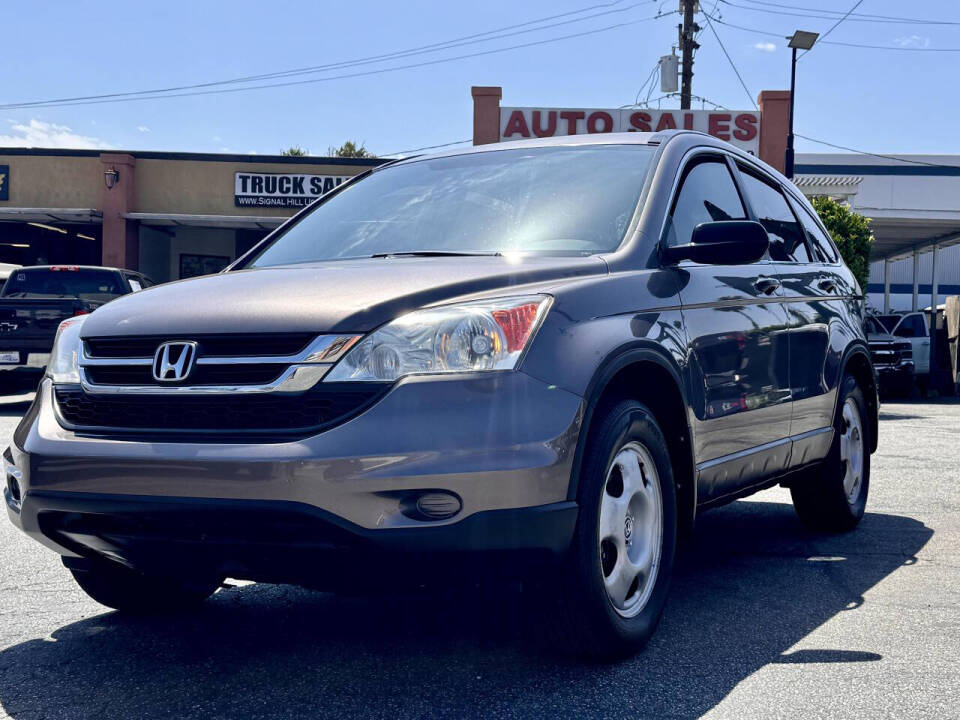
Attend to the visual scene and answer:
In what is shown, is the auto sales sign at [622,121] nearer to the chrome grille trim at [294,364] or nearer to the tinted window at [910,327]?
the tinted window at [910,327]

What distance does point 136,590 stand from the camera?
4230 mm

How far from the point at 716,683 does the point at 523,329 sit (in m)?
1.24

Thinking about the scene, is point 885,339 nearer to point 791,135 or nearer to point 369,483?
point 791,135

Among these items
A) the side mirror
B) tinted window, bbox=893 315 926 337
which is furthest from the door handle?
tinted window, bbox=893 315 926 337

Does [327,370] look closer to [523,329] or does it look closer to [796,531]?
[523,329]

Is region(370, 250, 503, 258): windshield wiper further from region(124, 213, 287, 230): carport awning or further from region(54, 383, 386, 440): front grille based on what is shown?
region(124, 213, 287, 230): carport awning

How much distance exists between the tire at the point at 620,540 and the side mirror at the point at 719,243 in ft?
2.24

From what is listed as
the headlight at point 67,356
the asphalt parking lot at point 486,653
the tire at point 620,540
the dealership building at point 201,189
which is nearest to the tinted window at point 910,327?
the dealership building at point 201,189

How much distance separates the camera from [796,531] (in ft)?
20.8

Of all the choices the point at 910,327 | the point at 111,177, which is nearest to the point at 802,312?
the point at 910,327

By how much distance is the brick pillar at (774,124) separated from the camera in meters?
26.0

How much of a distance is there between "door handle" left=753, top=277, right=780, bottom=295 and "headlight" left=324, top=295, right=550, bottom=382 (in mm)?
1898

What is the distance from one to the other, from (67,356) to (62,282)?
39.3 ft

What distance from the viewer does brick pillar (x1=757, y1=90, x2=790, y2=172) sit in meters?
26.0
